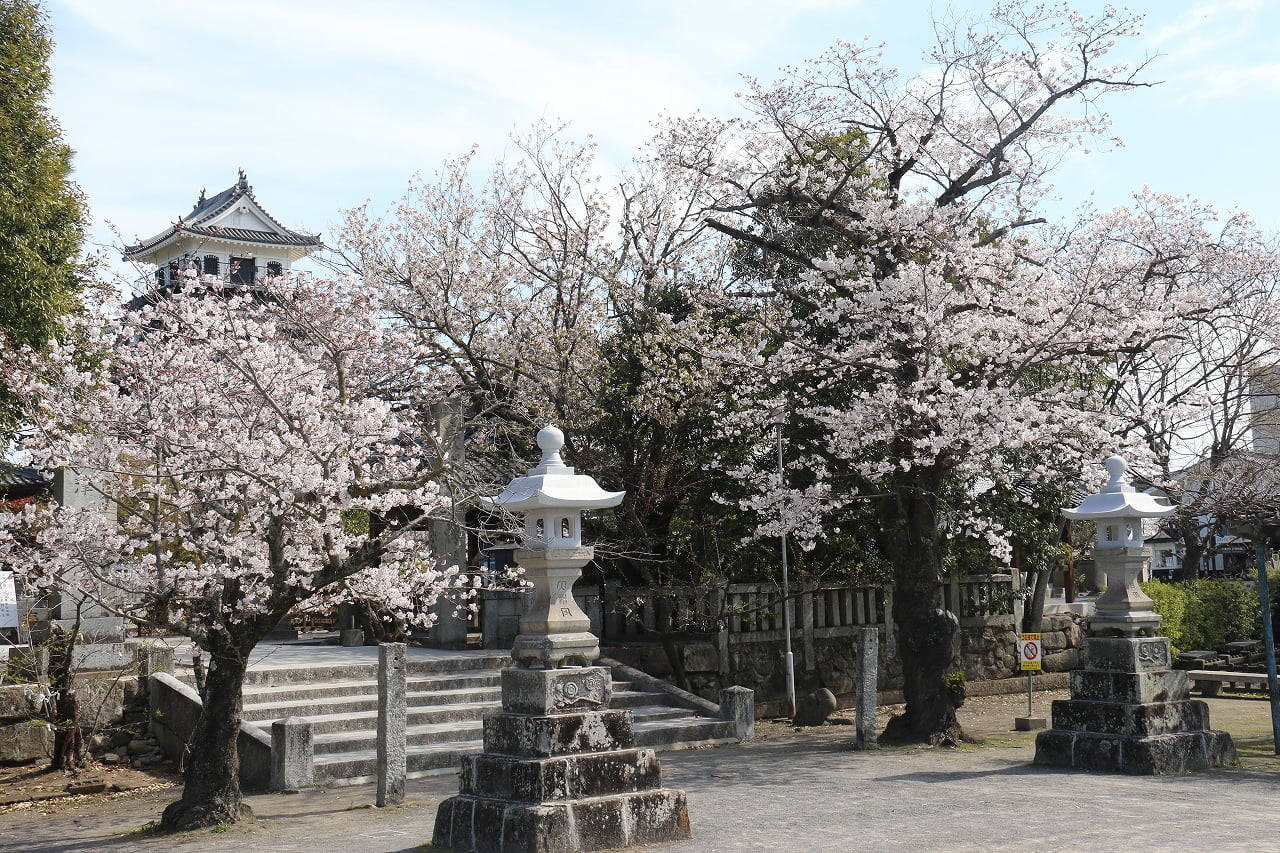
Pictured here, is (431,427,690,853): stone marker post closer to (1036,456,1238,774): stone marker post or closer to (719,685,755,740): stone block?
(1036,456,1238,774): stone marker post

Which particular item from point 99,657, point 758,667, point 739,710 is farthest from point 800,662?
point 99,657

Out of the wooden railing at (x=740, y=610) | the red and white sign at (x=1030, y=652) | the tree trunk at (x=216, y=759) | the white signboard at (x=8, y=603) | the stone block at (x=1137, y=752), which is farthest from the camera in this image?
the wooden railing at (x=740, y=610)

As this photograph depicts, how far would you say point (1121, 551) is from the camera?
10.7 meters

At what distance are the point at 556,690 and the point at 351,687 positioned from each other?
574 centimetres

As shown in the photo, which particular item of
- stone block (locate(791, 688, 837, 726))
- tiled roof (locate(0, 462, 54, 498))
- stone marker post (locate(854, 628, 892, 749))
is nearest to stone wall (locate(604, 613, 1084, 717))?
stone block (locate(791, 688, 837, 726))

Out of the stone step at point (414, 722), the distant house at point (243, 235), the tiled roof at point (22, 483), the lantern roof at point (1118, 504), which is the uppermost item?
the distant house at point (243, 235)

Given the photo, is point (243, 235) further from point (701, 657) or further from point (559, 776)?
point (559, 776)

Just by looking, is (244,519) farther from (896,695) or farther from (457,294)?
(896,695)

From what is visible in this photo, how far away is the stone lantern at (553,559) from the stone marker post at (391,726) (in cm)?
231

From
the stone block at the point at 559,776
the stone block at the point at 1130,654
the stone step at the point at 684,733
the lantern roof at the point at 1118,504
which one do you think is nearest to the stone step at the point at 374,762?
the stone step at the point at 684,733

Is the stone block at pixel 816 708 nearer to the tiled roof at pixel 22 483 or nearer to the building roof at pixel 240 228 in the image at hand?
A: the tiled roof at pixel 22 483

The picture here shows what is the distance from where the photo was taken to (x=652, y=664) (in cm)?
1477

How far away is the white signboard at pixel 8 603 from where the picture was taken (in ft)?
38.5

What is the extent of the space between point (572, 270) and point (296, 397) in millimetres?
7481
